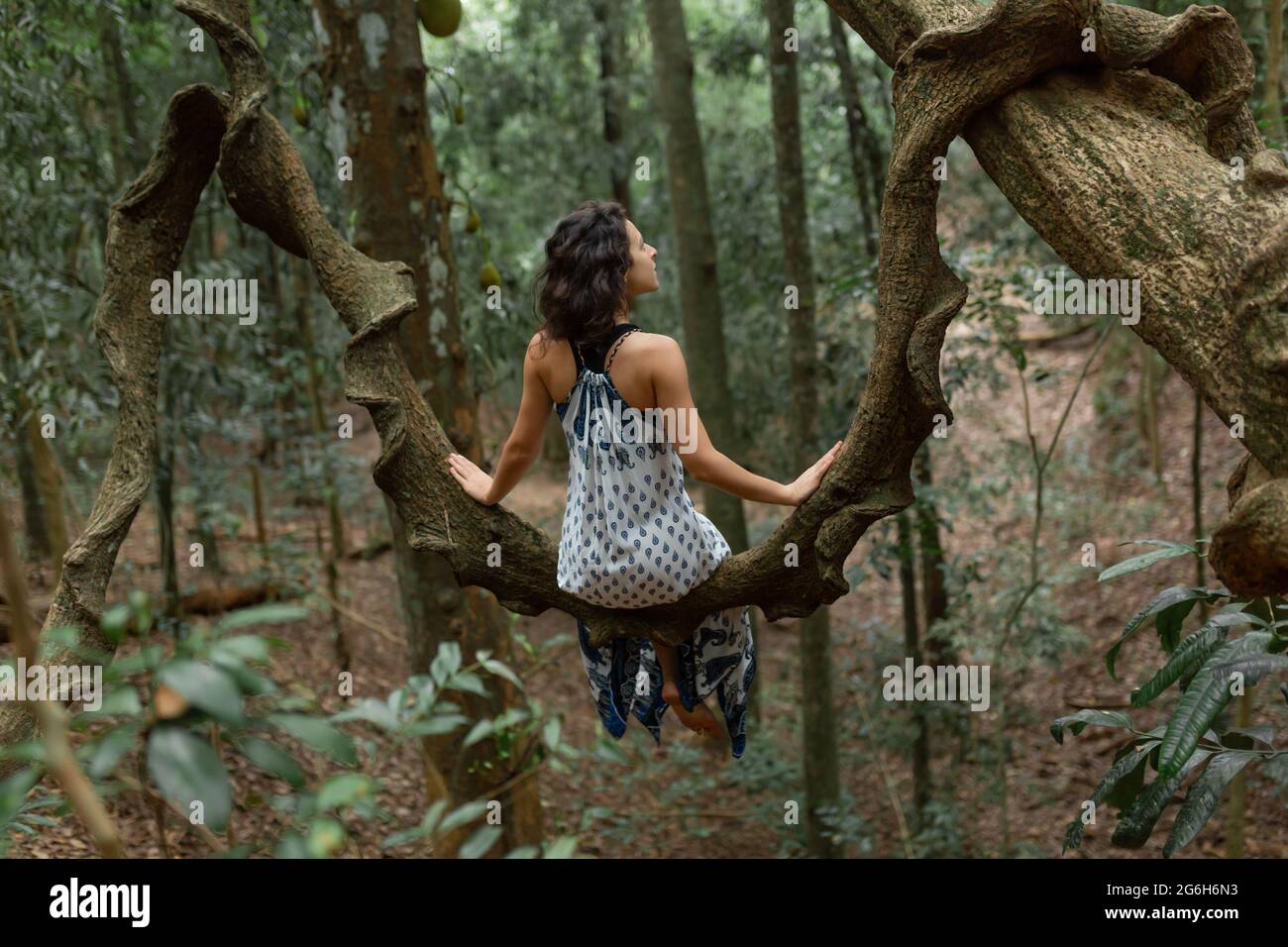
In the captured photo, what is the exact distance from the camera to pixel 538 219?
34.8 feet

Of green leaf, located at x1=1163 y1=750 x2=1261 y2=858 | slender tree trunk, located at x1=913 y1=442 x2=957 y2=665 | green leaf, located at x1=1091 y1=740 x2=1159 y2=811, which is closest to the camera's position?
green leaf, located at x1=1163 y1=750 x2=1261 y2=858

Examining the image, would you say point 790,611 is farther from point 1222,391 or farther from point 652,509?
point 1222,391

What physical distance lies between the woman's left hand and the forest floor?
8.47ft

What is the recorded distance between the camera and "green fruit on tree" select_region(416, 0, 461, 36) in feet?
13.8

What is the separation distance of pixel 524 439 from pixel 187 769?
5.82ft

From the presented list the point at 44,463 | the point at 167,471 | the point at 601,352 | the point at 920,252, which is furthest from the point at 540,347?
the point at 44,463

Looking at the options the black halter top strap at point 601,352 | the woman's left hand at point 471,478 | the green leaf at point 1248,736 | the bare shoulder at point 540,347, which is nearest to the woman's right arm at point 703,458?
the black halter top strap at point 601,352

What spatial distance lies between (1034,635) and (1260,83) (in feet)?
11.4

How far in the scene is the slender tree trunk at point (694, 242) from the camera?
23.8ft

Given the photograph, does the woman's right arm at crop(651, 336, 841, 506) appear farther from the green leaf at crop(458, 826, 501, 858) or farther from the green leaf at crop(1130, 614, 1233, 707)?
the green leaf at crop(458, 826, 501, 858)

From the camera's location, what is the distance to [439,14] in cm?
424

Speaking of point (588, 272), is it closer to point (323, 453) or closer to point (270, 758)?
point (270, 758)

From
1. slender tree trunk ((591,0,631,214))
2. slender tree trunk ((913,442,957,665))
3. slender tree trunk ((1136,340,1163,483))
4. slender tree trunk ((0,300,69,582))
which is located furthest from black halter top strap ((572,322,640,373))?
slender tree trunk ((1136,340,1163,483))
